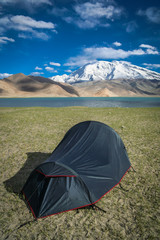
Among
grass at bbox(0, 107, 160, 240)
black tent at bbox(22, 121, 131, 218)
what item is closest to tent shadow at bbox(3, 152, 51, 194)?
grass at bbox(0, 107, 160, 240)

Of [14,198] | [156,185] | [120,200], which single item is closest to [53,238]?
[14,198]

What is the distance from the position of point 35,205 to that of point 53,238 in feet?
4.06

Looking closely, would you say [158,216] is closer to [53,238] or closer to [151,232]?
[151,232]

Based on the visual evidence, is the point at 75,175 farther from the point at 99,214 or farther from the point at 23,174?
the point at 23,174

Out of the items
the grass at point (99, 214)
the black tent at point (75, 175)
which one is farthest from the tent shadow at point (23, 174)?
the black tent at point (75, 175)

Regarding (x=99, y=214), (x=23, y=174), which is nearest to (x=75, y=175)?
(x=99, y=214)

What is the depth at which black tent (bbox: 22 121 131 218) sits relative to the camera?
525 centimetres

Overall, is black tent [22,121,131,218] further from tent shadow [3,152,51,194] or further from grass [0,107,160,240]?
tent shadow [3,152,51,194]

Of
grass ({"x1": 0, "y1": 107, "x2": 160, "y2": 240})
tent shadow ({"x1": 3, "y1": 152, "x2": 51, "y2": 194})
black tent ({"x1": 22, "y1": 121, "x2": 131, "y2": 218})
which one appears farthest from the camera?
tent shadow ({"x1": 3, "y1": 152, "x2": 51, "y2": 194})

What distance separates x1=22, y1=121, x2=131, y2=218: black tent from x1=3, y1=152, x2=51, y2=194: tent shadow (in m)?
0.98

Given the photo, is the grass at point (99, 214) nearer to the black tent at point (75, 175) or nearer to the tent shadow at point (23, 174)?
the tent shadow at point (23, 174)

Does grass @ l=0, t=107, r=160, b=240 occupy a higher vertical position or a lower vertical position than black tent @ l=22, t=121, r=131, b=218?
lower

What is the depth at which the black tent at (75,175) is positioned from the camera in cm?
525

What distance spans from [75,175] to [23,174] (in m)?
3.91
